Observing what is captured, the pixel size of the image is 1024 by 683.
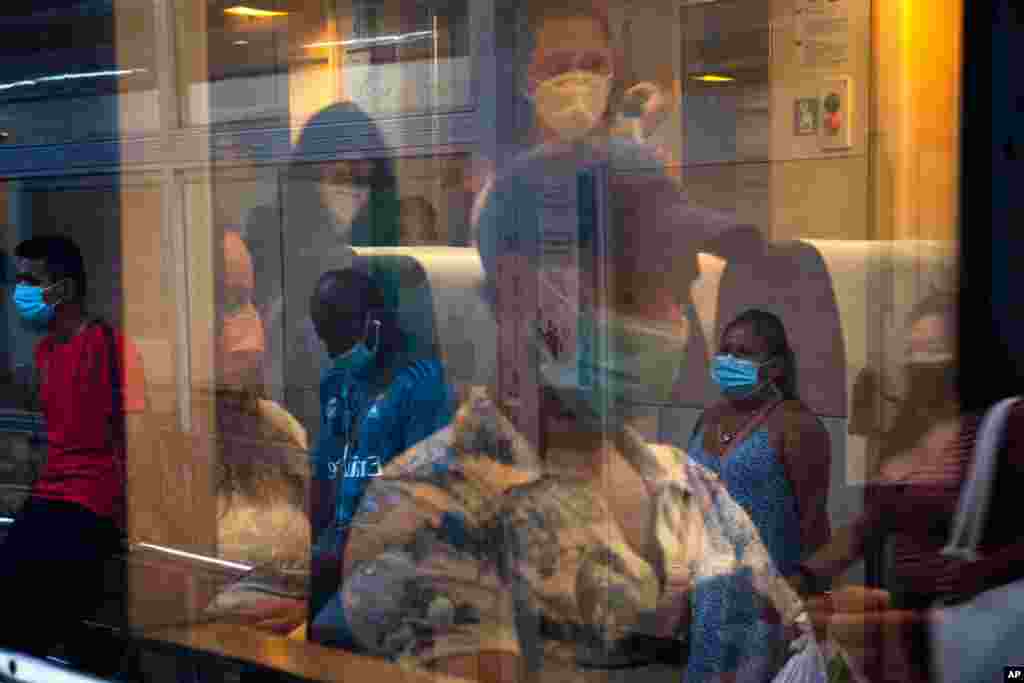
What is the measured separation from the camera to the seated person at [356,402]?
2807mm

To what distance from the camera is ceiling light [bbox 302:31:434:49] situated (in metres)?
2.76

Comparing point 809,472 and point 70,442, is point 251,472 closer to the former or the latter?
point 70,442

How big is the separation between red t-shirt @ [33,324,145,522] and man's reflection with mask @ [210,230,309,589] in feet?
0.94

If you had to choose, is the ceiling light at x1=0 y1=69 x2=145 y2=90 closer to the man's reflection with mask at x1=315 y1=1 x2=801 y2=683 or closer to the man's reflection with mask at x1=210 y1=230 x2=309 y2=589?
the man's reflection with mask at x1=210 y1=230 x2=309 y2=589

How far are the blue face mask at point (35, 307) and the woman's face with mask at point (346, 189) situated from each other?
0.90 metres

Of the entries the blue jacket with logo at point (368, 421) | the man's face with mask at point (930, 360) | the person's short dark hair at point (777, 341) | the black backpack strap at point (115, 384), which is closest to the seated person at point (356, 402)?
the blue jacket with logo at point (368, 421)

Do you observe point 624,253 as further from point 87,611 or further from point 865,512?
point 87,611

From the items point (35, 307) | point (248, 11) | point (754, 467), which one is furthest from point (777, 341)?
point (35, 307)

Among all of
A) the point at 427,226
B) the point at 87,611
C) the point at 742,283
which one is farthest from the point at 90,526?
the point at 742,283

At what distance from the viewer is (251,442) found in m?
3.04

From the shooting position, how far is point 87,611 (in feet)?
10.2

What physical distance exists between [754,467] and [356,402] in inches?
36.2

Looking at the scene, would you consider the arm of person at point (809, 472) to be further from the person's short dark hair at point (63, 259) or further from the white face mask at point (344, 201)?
the person's short dark hair at point (63, 259)

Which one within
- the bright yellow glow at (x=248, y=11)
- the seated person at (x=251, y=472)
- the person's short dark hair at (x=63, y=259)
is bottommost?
the seated person at (x=251, y=472)
